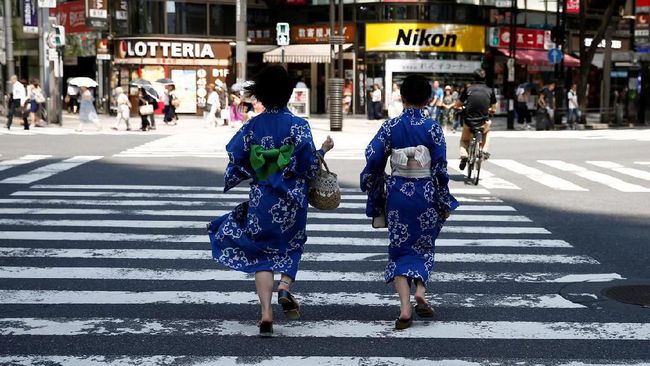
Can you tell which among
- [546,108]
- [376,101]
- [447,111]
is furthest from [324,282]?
[376,101]

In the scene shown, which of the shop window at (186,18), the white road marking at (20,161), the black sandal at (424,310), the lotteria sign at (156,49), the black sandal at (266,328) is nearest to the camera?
the black sandal at (266,328)

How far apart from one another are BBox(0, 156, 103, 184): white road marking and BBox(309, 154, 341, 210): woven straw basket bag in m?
9.58

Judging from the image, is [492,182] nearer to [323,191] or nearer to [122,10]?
[323,191]

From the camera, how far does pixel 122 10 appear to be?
40.8 meters

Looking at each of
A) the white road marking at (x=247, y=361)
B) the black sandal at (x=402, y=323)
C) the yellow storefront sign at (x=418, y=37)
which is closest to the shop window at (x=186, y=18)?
the yellow storefront sign at (x=418, y=37)

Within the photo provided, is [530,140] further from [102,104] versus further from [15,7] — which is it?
[15,7]

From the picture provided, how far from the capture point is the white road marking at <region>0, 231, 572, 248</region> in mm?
8805

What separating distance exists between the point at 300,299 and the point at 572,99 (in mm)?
28834

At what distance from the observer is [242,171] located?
5.61 meters

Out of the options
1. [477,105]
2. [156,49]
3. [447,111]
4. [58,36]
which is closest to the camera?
[477,105]

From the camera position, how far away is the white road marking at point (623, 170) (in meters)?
15.9

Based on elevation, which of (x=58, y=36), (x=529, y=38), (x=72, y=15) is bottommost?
(x=58, y=36)

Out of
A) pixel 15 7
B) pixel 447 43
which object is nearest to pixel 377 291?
pixel 447 43

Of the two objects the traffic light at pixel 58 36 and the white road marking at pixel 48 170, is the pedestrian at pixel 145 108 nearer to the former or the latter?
the traffic light at pixel 58 36
